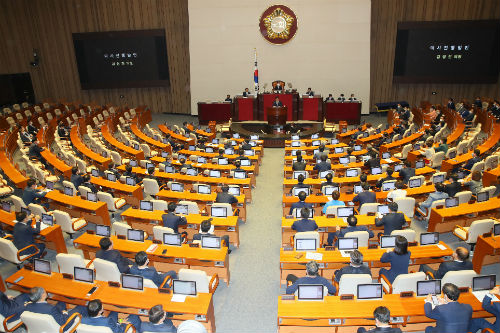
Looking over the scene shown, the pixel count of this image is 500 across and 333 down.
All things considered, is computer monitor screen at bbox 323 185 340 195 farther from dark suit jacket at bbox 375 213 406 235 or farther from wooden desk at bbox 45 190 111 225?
wooden desk at bbox 45 190 111 225

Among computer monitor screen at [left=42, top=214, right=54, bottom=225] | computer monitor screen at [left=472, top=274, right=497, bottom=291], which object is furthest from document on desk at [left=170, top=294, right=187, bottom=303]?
computer monitor screen at [left=472, top=274, right=497, bottom=291]

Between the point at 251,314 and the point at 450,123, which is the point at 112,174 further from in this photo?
the point at 450,123

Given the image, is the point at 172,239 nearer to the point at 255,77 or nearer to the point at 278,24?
the point at 255,77

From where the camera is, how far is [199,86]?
2403 centimetres

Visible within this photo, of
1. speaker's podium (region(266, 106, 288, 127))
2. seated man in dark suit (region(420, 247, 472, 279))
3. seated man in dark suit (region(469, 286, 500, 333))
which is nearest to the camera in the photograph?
seated man in dark suit (region(469, 286, 500, 333))

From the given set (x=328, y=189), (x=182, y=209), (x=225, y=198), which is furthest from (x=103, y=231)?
(x=328, y=189)

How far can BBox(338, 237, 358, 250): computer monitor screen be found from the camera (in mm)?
7162

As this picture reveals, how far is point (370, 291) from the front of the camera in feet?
18.7

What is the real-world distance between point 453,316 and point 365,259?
1.95 meters

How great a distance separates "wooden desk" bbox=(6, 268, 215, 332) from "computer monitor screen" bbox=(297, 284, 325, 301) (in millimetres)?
1446

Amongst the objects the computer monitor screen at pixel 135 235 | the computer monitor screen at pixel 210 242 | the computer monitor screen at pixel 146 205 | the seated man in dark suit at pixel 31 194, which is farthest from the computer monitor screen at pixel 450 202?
the seated man in dark suit at pixel 31 194

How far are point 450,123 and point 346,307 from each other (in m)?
16.2

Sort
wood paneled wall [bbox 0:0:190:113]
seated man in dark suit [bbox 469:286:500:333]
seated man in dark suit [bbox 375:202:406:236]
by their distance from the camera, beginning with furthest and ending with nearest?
wood paneled wall [bbox 0:0:190:113] → seated man in dark suit [bbox 375:202:406:236] → seated man in dark suit [bbox 469:286:500:333]

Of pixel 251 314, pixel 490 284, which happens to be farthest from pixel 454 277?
pixel 251 314
